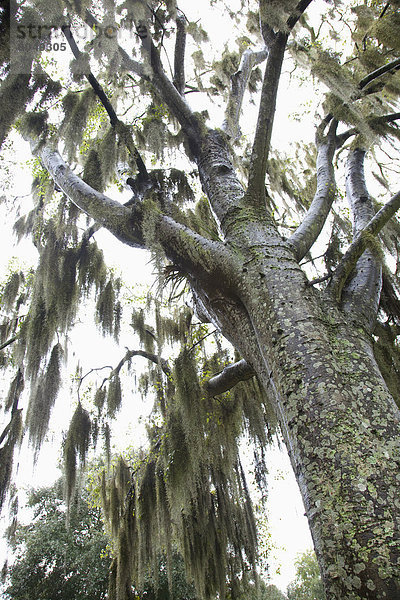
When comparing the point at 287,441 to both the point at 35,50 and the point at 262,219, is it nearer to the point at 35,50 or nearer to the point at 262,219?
the point at 262,219

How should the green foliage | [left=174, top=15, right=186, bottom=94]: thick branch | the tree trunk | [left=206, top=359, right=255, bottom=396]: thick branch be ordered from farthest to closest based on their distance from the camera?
the green foliage < [left=174, top=15, right=186, bottom=94]: thick branch < [left=206, top=359, right=255, bottom=396]: thick branch < the tree trunk

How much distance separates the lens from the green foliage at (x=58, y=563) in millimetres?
9055

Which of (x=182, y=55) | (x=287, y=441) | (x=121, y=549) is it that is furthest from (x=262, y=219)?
(x=121, y=549)

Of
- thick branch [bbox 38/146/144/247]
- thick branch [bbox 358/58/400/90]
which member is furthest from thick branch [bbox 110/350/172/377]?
thick branch [bbox 358/58/400/90]

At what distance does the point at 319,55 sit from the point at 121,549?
16.8ft

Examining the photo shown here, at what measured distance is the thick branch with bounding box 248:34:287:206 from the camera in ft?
8.93

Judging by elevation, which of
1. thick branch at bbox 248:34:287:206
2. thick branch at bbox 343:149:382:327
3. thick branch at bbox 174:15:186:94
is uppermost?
thick branch at bbox 174:15:186:94

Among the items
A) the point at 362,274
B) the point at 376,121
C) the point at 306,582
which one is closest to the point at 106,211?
the point at 362,274

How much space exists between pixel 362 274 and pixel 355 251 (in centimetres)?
18

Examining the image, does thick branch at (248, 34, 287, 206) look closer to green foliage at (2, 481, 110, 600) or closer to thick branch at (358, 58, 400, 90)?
thick branch at (358, 58, 400, 90)

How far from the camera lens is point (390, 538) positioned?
1143 mm

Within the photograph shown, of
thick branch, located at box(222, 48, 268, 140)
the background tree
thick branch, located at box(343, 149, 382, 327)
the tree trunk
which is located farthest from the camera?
the background tree

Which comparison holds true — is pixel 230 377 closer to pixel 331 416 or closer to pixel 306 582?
pixel 331 416

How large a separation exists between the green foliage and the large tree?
6.11m
